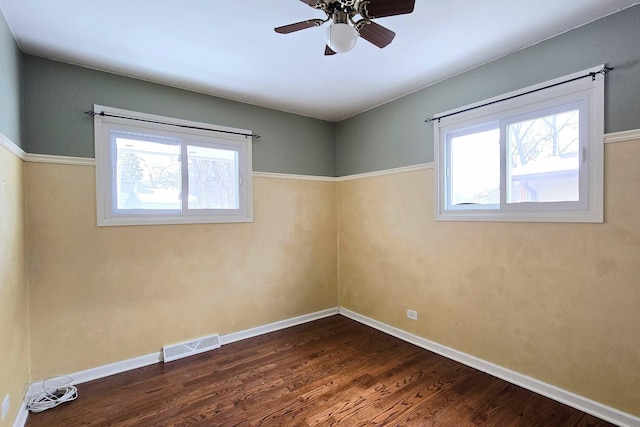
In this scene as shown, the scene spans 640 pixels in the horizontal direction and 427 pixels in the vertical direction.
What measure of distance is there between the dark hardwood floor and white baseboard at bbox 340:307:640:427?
6 centimetres

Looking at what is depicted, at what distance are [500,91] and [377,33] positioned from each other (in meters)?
1.38

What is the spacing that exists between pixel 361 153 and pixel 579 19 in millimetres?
2200

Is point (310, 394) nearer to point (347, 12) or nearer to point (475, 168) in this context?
point (475, 168)

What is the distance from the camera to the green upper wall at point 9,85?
1780 mm

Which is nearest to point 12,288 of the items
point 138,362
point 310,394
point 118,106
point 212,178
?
point 138,362

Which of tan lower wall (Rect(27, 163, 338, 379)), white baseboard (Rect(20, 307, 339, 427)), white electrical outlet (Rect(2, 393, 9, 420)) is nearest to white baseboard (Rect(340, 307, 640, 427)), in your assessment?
white baseboard (Rect(20, 307, 339, 427))

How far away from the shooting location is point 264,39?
2.14 metres

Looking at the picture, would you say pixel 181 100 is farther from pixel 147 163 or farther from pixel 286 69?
pixel 286 69

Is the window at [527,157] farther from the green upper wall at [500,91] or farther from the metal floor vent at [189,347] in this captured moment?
the metal floor vent at [189,347]

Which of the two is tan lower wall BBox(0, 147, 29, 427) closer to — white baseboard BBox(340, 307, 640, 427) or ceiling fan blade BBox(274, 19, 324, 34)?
ceiling fan blade BBox(274, 19, 324, 34)

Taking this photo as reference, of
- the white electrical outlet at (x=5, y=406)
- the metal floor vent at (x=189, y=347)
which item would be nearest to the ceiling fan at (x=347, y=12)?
the white electrical outlet at (x=5, y=406)

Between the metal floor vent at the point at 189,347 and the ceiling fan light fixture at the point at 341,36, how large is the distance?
2.91 m

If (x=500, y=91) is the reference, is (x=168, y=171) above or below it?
below

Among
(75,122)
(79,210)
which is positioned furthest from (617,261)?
(75,122)
